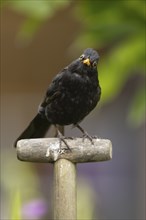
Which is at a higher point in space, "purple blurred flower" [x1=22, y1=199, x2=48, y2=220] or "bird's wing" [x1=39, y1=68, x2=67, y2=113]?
"bird's wing" [x1=39, y1=68, x2=67, y2=113]

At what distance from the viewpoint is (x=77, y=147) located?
1.29 metres

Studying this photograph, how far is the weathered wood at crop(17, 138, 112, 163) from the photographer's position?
1268 millimetres

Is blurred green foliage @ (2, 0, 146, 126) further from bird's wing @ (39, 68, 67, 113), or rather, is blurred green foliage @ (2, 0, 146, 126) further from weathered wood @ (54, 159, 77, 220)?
weathered wood @ (54, 159, 77, 220)

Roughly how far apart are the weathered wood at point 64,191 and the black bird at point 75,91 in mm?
57

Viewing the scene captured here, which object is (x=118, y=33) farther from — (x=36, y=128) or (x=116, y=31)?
(x=36, y=128)

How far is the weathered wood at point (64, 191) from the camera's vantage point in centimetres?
122

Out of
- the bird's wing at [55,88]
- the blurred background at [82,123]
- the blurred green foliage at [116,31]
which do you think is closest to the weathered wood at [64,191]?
the bird's wing at [55,88]

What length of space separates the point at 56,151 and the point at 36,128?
259 mm

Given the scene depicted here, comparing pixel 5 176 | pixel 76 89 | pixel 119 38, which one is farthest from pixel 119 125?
pixel 76 89

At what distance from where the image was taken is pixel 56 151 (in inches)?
49.9

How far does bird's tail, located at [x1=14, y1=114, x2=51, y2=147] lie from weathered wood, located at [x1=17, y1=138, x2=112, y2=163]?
23 centimetres

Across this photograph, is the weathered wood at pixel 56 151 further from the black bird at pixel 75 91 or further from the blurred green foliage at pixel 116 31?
the blurred green foliage at pixel 116 31

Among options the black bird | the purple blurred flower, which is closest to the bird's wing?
the black bird

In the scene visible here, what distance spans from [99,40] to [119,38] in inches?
3.8
